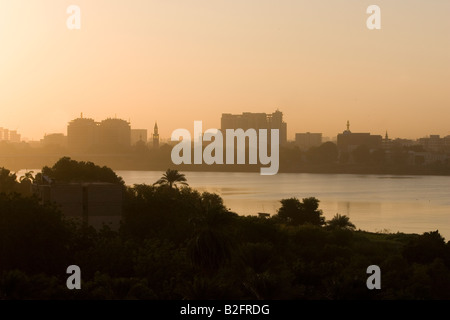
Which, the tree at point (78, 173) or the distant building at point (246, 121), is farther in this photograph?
the distant building at point (246, 121)

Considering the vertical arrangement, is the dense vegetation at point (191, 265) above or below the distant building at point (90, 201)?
below

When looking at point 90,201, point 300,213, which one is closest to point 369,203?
point 300,213

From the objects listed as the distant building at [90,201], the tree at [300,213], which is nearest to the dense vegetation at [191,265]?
the distant building at [90,201]

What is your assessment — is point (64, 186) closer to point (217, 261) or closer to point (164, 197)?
point (164, 197)

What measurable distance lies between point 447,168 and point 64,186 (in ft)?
384

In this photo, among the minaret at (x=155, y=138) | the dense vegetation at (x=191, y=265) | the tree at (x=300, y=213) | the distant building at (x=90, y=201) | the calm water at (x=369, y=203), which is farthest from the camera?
the minaret at (x=155, y=138)

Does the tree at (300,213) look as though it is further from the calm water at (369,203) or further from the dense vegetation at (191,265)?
the dense vegetation at (191,265)

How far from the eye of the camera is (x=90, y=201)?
1211 inches

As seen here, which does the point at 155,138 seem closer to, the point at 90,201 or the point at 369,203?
the point at 369,203

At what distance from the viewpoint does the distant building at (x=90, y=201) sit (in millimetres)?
30453

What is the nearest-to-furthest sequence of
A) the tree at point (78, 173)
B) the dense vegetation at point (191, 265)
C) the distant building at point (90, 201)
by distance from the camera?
1. the dense vegetation at point (191, 265)
2. the distant building at point (90, 201)
3. the tree at point (78, 173)

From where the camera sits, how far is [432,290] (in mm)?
21594

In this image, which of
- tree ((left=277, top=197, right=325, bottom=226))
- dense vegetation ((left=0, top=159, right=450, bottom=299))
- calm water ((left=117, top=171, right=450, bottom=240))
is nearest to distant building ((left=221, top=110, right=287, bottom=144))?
calm water ((left=117, top=171, right=450, bottom=240))
